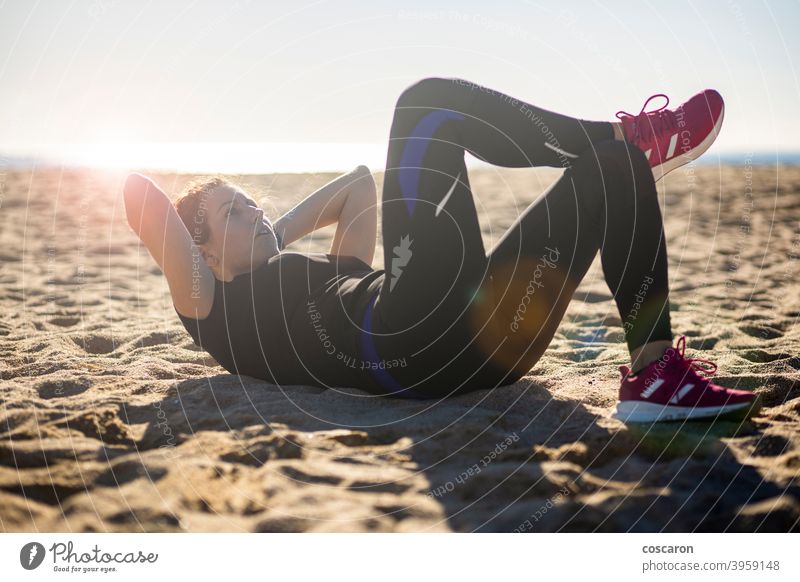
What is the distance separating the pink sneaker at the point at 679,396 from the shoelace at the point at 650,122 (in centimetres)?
66

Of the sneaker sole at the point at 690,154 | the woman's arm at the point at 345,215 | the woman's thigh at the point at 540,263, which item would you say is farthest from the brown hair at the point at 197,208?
the sneaker sole at the point at 690,154

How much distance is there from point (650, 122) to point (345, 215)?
4.28 feet

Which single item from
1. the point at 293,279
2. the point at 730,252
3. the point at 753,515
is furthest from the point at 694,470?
the point at 730,252

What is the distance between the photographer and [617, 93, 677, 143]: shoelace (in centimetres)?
229

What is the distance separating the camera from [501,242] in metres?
2.35

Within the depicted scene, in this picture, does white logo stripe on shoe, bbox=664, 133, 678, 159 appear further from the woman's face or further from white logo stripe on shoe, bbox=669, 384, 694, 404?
the woman's face

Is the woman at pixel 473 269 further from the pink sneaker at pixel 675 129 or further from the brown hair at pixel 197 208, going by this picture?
the brown hair at pixel 197 208

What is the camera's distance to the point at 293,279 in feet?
8.32

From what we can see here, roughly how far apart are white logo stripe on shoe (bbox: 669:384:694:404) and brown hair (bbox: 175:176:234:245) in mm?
1662

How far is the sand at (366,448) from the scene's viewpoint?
73.6 inches

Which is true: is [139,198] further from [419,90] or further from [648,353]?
[648,353]

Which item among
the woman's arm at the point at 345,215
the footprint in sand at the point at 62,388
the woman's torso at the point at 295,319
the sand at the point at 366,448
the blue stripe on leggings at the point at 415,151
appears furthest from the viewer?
the woman's arm at the point at 345,215
